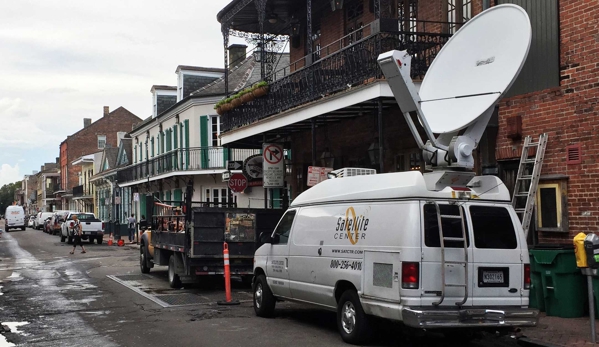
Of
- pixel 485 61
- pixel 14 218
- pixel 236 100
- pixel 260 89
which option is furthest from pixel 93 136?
pixel 485 61

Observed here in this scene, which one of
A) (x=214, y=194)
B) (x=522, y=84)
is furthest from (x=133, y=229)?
(x=522, y=84)

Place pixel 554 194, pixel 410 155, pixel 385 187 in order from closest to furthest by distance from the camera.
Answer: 1. pixel 385 187
2. pixel 554 194
3. pixel 410 155

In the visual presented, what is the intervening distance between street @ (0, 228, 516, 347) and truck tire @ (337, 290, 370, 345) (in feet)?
0.63

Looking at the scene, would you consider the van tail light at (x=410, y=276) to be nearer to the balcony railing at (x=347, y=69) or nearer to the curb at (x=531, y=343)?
the curb at (x=531, y=343)

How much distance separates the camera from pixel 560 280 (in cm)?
1058

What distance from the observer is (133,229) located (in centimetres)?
3941

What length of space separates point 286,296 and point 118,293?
5.50 m

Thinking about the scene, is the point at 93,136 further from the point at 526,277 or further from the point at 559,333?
the point at 526,277

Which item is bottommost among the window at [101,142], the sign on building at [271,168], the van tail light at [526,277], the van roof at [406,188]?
the van tail light at [526,277]

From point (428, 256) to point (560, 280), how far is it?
11.5ft

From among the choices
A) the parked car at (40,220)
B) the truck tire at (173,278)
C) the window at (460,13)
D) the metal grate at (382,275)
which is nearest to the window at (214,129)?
the truck tire at (173,278)

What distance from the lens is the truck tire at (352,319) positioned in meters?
8.84

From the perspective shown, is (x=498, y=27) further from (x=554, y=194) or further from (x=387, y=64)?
(x=554, y=194)

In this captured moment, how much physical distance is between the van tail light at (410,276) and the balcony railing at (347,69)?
5.98m
